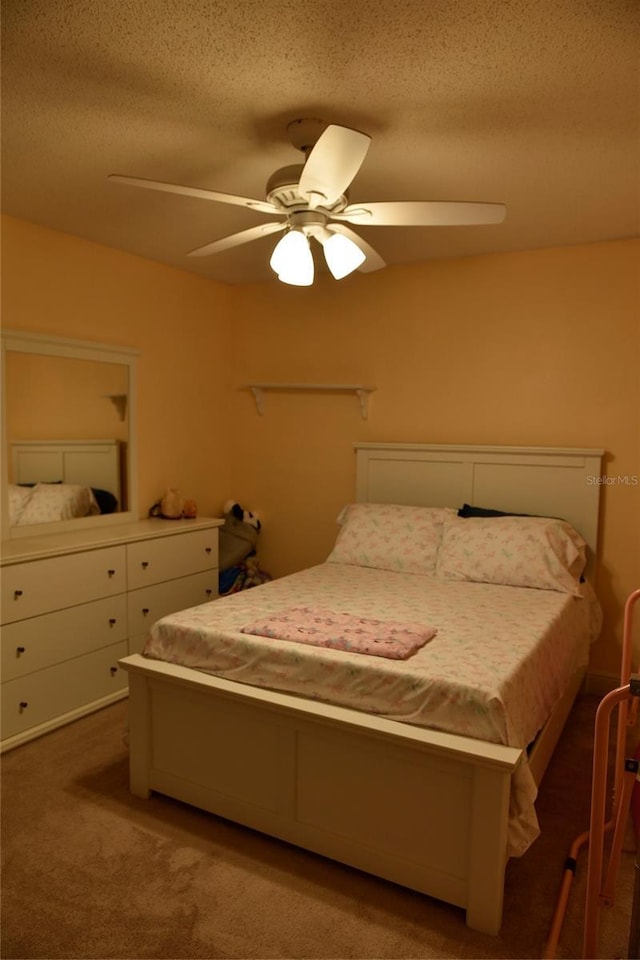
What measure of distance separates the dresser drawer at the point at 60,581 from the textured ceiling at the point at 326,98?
5.32 ft

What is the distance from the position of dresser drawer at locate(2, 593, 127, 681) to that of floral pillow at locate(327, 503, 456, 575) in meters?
1.19

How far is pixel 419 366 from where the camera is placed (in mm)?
3742

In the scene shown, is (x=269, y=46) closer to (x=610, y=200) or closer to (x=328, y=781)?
(x=610, y=200)

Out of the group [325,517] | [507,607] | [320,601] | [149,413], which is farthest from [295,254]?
[325,517]

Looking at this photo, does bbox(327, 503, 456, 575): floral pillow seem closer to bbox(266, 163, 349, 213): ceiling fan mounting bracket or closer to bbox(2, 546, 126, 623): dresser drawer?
bbox(2, 546, 126, 623): dresser drawer

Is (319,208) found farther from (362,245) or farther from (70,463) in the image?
(70,463)

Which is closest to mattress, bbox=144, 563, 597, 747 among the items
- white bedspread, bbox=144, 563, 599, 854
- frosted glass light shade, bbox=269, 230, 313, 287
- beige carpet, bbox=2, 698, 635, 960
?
white bedspread, bbox=144, 563, 599, 854

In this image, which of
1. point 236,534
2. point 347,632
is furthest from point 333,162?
point 236,534

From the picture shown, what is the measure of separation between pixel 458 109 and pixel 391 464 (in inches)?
83.6

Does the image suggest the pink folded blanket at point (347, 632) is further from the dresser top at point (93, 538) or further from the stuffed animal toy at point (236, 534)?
the stuffed animal toy at point (236, 534)

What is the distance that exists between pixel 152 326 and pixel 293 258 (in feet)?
6.02

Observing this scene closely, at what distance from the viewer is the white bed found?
3.04 metres

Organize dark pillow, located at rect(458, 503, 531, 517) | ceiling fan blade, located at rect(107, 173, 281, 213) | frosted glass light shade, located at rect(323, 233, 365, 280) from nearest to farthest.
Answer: ceiling fan blade, located at rect(107, 173, 281, 213), frosted glass light shade, located at rect(323, 233, 365, 280), dark pillow, located at rect(458, 503, 531, 517)

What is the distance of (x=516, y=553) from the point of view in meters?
3.01
